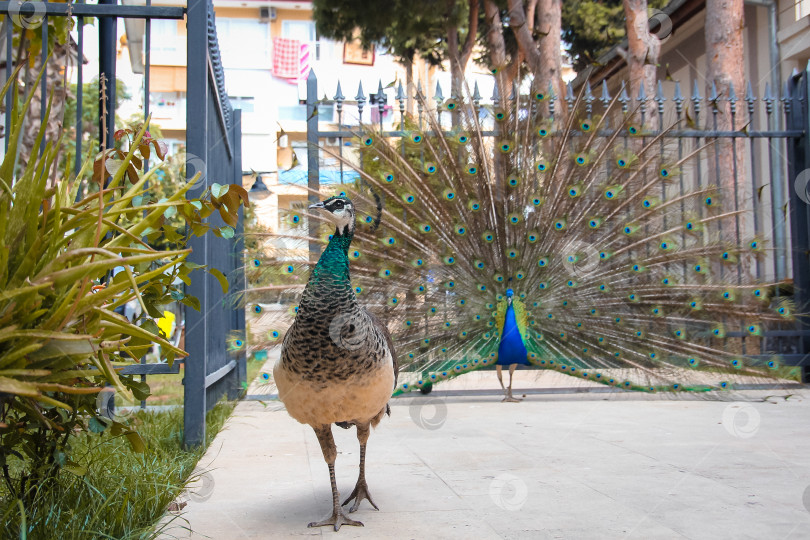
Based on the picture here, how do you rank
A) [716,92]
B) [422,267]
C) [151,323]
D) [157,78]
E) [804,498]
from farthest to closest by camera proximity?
1. [157,78]
2. [716,92]
3. [422,267]
4. [804,498]
5. [151,323]

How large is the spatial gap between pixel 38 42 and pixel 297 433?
3.44 metres

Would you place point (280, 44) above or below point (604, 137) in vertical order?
above

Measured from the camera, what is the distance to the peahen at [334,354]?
3215mm

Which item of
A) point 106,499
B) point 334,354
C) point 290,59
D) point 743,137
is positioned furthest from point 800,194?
point 290,59

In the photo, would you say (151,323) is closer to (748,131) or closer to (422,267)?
(422,267)

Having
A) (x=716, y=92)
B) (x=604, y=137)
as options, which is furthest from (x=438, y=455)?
(x=716, y=92)

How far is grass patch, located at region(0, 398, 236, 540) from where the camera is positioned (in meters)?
2.55

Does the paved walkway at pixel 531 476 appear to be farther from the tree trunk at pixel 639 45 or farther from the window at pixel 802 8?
the window at pixel 802 8

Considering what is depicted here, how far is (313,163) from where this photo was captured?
25.2 feet

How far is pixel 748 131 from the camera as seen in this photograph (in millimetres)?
8367
